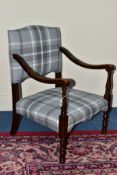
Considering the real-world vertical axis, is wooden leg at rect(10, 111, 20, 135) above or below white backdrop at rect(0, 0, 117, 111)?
below

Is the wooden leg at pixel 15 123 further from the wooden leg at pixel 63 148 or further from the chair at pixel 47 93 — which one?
the wooden leg at pixel 63 148

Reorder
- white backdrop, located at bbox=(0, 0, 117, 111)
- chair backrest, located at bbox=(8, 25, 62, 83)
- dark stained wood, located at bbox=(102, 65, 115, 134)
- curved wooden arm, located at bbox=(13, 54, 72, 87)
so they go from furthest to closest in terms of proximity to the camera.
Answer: white backdrop, located at bbox=(0, 0, 117, 111) → dark stained wood, located at bbox=(102, 65, 115, 134) → chair backrest, located at bbox=(8, 25, 62, 83) → curved wooden arm, located at bbox=(13, 54, 72, 87)

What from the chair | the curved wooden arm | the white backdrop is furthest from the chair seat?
the white backdrop

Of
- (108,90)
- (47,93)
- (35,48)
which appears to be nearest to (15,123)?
(47,93)

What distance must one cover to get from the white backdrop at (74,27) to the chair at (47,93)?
345 mm

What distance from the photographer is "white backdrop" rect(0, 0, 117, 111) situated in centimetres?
272

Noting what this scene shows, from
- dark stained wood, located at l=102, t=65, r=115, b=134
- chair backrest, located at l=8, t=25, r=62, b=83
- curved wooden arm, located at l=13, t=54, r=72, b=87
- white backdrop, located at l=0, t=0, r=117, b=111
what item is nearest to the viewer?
curved wooden arm, located at l=13, t=54, r=72, b=87

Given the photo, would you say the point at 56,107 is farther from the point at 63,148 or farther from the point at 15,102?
the point at 15,102

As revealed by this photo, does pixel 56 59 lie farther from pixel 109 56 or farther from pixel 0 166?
pixel 0 166

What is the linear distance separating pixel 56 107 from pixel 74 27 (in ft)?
3.46

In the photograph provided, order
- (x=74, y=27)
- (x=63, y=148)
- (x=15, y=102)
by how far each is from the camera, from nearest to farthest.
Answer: (x=63, y=148) → (x=15, y=102) → (x=74, y=27)

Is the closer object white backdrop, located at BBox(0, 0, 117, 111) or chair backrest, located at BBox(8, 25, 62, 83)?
chair backrest, located at BBox(8, 25, 62, 83)

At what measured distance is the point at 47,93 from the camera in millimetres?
2367

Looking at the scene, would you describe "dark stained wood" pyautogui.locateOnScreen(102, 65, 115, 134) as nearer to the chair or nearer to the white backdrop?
the chair
